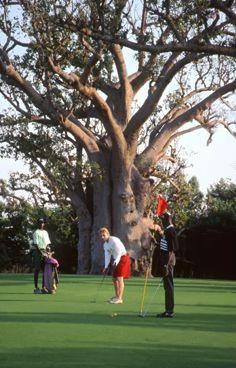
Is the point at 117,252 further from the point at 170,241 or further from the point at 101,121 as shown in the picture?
the point at 101,121

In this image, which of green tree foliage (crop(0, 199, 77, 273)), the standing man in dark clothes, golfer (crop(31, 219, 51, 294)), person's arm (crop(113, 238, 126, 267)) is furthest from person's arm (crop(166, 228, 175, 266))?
green tree foliage (crop(0, 199, 77, 273))

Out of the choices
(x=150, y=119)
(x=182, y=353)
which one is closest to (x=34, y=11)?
(x=150, y=119)

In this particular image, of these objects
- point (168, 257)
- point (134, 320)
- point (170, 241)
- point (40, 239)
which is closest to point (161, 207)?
point (170, 241)

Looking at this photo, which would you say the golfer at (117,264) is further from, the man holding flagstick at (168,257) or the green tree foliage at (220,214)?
the green tree foliage at (220,214)

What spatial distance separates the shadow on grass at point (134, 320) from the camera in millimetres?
13492

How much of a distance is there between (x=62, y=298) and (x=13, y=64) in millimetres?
19591

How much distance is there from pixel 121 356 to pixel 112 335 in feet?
7.31

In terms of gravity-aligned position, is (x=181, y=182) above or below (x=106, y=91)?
below

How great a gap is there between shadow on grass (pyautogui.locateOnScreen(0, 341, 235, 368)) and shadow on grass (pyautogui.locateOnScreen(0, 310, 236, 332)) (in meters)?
2.63

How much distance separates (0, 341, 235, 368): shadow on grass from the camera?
8.98 meters

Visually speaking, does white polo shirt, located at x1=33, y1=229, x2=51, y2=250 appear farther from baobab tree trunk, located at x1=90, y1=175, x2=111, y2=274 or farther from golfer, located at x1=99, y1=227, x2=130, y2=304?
baobab tree trunk, located at x1=90, y1=175, x2=111, y2=274

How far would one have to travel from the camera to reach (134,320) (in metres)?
14.4

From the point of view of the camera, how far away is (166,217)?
15.3 m

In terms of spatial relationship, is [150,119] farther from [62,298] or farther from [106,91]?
[62,298]
